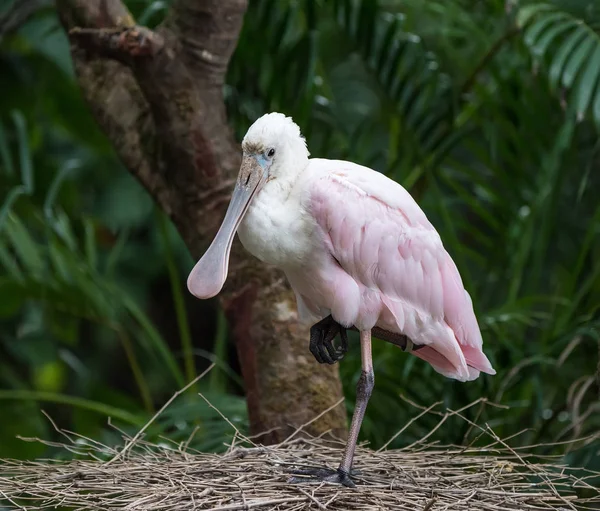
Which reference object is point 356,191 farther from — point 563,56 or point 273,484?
point 563,56

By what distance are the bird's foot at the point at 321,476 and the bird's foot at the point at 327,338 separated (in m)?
0.42

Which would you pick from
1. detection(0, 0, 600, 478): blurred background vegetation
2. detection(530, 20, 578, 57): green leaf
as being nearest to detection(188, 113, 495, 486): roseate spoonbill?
detection(0, 0, 600, 478): blurred background vegetation

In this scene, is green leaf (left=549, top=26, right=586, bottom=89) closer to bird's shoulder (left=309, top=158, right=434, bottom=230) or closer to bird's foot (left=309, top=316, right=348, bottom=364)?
bird's shoulder (left=309, top=158, right=434, bottom=230)

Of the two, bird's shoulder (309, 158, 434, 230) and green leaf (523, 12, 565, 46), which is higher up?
green leaf (523, 12, 565, 46)

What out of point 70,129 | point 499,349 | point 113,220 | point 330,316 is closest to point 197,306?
point 113,220

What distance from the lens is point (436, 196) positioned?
4.78 m

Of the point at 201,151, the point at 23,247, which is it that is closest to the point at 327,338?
the point at 201,151

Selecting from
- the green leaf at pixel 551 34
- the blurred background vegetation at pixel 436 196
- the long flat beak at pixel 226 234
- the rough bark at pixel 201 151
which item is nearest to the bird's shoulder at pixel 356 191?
the long flat beak at pixel 226 234

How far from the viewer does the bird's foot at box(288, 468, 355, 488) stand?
9.70ft

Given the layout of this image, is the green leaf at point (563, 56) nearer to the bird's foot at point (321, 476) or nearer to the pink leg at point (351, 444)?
the pink leg at point (351, 444)

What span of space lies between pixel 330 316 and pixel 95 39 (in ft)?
4.39

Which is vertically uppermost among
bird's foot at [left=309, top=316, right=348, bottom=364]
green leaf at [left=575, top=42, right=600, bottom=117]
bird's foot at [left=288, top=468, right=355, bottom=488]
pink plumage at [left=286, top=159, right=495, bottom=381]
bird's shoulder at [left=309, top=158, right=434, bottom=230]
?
green leaf at [left=575, top=42, right=600, bottom=117]

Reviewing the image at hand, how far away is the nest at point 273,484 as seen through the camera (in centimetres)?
275

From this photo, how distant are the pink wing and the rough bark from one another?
0.66 metres
